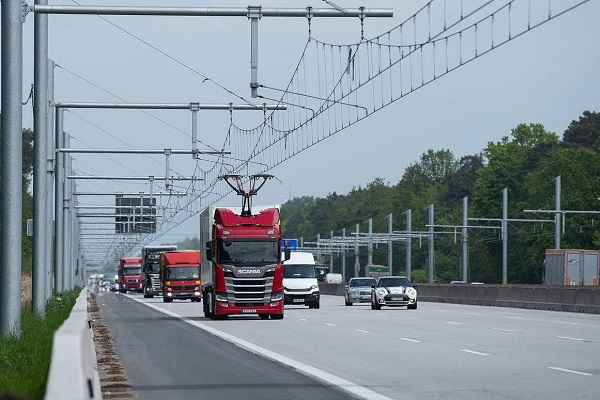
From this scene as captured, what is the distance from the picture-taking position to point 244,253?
151ft

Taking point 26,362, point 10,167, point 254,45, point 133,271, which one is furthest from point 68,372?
point 133,271

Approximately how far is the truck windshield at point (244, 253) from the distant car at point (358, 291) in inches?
1021

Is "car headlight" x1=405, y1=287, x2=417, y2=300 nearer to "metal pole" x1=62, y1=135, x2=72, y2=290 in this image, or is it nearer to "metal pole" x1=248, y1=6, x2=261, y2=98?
"metal pole" x1=62, y1=135, x2=72, y2=290

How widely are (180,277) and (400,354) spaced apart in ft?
187

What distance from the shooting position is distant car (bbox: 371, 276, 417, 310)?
60.2 m

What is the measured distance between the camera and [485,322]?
41.4 m

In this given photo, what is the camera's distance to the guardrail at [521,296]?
53406 millimetres

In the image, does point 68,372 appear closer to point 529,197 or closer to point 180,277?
point 180,277

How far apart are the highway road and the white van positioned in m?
18.4

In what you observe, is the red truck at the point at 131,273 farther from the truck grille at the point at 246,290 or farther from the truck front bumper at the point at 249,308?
the truck grille at the point at 246,290

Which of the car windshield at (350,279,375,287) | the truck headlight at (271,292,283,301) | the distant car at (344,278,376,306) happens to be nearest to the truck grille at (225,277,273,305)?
the truck headlight at (271,292,283,301)

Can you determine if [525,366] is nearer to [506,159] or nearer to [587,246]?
[587,246]

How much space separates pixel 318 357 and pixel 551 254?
6333 cm

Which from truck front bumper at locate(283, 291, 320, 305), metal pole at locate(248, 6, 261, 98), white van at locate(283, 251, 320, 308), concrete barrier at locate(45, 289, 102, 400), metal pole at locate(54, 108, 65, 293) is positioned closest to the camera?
concrete barrier at locate(45, 289, 102, 400)
